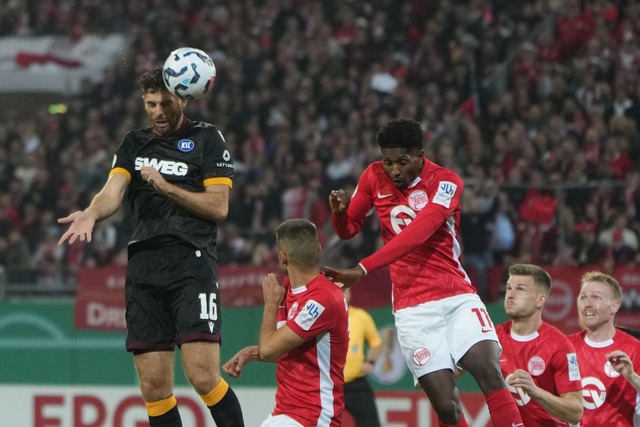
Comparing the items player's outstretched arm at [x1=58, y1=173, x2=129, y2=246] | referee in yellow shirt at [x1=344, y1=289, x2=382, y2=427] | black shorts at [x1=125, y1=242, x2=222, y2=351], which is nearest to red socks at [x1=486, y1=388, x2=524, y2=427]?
black shorts at [x1=125, y1=242, x2=222, y2=351]

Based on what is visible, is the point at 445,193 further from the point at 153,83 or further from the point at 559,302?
the point at 559,302

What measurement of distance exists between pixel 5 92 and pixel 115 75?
259 centimetres

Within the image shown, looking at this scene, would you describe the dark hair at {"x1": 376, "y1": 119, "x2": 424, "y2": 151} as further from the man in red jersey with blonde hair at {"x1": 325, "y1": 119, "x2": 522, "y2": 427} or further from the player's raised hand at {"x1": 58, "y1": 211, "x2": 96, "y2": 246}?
the player's raised hand at {"x1": 58, "y1": 211, "x2": 96, "y2": 246}

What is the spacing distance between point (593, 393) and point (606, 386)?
0.30 ft

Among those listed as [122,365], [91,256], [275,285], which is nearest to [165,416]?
[275,285]

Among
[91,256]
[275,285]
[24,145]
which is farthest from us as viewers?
[24,145]

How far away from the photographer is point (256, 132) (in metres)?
16.2

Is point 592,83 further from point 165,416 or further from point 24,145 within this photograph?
point 165,416

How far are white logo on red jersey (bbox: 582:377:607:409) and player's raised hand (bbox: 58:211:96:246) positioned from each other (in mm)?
3117

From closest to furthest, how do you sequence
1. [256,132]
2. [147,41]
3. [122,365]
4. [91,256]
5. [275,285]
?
[275,285] → [122,365] → [91,256] → [256,132] → [147,41]

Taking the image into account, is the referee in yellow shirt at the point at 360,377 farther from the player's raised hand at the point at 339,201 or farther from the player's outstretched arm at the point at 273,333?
the player's outstretched arm at the point at 273,333

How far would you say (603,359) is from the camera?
692 centimetres

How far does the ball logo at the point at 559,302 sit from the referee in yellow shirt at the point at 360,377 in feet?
5.34

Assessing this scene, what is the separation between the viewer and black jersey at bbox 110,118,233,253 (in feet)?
19.9
